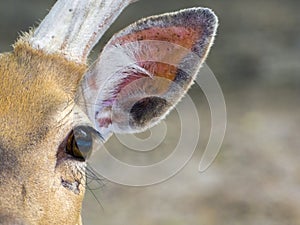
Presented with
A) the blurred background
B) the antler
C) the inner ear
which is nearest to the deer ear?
the inner ear

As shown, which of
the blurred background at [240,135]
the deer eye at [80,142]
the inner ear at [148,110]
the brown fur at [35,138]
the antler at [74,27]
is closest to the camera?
the brown fur at [35,138]

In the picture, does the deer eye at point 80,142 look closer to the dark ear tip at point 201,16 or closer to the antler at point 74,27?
the antler at point 74,27

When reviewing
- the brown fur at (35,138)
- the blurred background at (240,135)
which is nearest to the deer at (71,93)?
the brown fur at (35,138)

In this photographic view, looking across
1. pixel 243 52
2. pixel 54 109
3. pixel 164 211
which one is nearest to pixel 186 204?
pixel 164 211

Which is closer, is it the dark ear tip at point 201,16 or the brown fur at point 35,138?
the brown fur at point 35,138

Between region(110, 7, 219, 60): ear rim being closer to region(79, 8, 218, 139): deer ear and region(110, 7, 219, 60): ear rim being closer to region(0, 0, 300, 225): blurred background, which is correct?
region(79, 8, 218, 139): deer ear

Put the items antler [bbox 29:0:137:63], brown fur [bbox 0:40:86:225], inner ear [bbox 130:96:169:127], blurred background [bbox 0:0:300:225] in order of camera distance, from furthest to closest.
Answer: blurred background [bbox 0:0:300:225] → inner ear [bbox 130:96:169:127] → antler [bbox 29:0:137:63] → brown fur [bbox 0:40:86:225]

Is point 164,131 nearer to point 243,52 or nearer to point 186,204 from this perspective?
point 186,204
